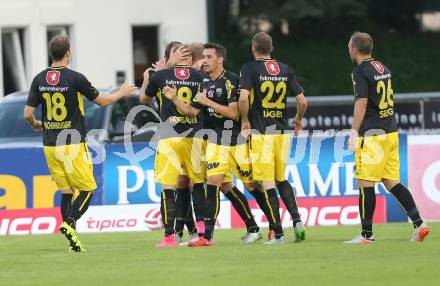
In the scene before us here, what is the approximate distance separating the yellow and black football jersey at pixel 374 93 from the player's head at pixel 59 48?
2.89m

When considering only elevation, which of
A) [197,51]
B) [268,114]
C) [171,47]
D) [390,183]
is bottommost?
[390,183]

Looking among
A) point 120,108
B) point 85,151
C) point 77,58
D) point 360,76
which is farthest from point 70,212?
point 77,58

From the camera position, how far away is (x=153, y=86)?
1455 centimetres

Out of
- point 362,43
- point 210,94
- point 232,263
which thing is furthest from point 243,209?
point 232,263

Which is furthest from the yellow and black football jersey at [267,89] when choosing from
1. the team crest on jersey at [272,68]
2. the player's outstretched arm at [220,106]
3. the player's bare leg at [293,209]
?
the player's bare leg at [293,209]

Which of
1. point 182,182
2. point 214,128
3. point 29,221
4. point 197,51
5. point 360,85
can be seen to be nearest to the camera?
point 360,85

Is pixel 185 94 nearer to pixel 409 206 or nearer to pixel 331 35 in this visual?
pixel 409 206

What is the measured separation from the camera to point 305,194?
1933 cm

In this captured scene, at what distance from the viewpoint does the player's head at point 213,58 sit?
1452cm

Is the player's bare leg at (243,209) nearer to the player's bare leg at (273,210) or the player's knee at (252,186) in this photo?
the player's knee at (252,186)

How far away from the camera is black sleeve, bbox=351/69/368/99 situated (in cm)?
1404

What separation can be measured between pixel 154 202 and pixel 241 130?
483 cm

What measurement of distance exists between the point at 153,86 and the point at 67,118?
95 cm

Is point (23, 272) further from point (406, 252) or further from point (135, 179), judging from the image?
point (135, 179)
